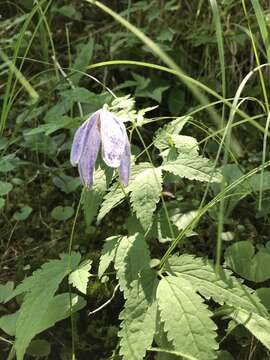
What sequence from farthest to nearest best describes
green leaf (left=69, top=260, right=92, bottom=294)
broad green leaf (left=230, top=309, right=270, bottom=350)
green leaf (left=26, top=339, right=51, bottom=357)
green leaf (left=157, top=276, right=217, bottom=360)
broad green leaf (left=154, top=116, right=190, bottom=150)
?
green leaf (left=26, top=339, right=51, bottom=357), broad green leaf (left=154, top=116, right=190, bottom=150), green leaf (left=69, top=260, right=92, bottom=294), broad green leaf (left=230, top=309, right=270, bottom=350), green leaf (left=157, top=276, right=217, bottom=360)

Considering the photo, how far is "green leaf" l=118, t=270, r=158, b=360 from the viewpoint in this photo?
3.62 feet

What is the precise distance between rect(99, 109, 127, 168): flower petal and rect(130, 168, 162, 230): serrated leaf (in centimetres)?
11

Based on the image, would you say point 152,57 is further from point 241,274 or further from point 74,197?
point 241,274

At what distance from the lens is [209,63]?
2.26 m

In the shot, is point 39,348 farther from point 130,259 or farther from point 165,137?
point 165,137

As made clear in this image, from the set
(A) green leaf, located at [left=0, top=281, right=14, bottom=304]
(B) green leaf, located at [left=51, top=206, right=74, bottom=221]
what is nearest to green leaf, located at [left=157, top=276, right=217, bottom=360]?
(A) green leaf, located at [left=0, top=281, right=14, bottom=304]

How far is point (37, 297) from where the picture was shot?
4.15ft

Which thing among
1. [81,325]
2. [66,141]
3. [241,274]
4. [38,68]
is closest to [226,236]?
[241,274]

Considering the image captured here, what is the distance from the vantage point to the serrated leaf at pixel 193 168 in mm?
1274

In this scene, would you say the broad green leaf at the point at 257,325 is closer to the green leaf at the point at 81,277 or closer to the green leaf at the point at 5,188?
the green leaf at the point at 81,277

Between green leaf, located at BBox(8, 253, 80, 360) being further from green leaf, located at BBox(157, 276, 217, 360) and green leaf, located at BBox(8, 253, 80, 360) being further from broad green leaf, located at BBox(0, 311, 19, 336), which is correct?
green leaf, located at BBox(157, 276, 217, 360)

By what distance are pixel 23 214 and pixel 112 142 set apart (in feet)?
2.79

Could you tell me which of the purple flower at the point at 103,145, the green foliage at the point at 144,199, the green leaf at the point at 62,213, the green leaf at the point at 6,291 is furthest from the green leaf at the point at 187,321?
the green leaf at the point at 62,213

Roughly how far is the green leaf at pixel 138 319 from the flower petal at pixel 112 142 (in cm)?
25
